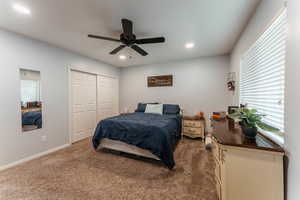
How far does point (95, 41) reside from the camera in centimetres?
275

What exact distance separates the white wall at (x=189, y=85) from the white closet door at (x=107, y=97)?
23.9 inches

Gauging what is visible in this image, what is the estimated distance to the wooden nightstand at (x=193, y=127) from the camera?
3.49m

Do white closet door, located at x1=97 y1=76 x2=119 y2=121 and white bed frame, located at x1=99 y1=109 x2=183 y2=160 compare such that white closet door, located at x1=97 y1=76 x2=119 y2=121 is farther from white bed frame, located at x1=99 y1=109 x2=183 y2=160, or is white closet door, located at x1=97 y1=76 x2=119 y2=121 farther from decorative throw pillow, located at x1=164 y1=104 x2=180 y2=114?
decorative throw pillow, located at x1=164 y1=104 x2=180 y2=114

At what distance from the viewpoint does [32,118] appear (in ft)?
8.46

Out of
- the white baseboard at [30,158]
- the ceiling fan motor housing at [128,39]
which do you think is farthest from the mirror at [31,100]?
the ceiling fan motor housing at [128,39]

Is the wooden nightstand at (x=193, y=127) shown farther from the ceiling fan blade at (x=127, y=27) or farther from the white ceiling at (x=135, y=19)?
the ceiling fan blade at (x=127, y=27)

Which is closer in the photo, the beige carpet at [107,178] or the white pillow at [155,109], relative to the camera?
the beige carpet at [107,178]

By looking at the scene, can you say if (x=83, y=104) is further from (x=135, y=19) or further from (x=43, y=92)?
(x=135, y=19)

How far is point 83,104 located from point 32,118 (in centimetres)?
126

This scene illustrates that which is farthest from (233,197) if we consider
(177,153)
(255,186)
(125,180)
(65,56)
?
(65,56)

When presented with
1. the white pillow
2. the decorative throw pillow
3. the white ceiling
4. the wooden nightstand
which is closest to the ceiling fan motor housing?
the white ceiling

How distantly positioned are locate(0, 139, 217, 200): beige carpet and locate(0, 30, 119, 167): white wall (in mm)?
351

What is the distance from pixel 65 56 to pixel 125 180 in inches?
128

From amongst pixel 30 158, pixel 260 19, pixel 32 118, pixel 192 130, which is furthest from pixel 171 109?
pixel 30 158
